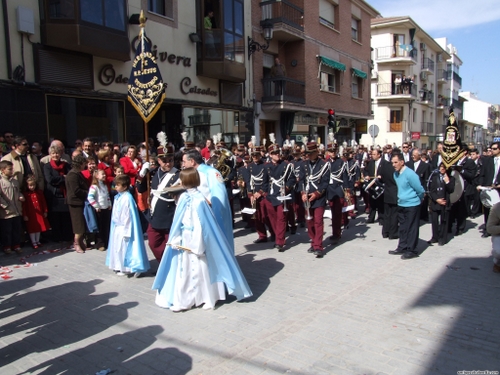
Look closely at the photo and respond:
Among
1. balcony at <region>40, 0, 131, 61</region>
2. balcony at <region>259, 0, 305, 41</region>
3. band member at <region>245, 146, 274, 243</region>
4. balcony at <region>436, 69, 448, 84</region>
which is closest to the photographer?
band member at <region>245, 146, 274, 243</region>

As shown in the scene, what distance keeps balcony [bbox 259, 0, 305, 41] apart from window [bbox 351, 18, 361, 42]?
24.6 ft

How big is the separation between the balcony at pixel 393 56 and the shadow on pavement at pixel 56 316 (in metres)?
39.0

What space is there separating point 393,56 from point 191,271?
39517 millimetres

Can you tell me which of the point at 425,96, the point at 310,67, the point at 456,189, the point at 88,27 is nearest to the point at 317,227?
the point at 456,189

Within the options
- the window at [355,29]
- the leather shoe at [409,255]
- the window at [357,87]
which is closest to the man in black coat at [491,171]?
the leather shoe at [409,255]

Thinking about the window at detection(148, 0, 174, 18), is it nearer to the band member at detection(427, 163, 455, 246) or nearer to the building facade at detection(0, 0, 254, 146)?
the building facade at detection(0, 0, 254, 146)

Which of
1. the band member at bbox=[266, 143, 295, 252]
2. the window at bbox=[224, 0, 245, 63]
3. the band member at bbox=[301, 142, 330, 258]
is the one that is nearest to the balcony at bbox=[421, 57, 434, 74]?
the window at bbox=[224, 0, 245, 63]

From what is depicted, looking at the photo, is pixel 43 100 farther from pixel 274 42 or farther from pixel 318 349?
pixel 274 42

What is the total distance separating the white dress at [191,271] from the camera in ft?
16.6

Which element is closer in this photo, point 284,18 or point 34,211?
point 34,211

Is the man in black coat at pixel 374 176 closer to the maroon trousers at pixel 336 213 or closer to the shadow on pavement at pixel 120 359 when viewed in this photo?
the maroon trousers at pixel 336 213

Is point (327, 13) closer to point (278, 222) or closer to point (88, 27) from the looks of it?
point (88, 27)

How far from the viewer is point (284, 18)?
18.7 m

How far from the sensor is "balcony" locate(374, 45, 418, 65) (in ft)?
129
